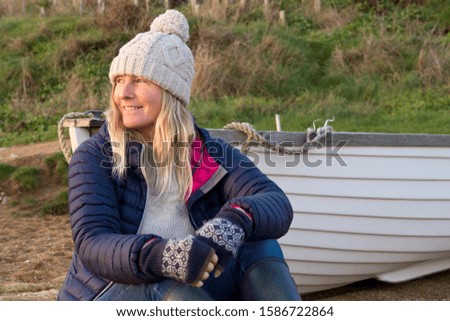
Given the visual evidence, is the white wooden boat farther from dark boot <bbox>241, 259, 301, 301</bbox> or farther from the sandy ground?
dark boot <bbox>241, 259, 301, 301</bbox>

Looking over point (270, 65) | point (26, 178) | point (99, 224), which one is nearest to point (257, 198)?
point (99, 224)

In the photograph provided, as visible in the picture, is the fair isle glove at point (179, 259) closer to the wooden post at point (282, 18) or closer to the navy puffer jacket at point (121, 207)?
the navy puffer jacket at point (121, 207)

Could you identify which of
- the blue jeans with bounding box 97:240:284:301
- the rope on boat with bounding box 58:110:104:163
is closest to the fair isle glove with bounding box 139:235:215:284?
the blue jeans with bounding box 97:240:284:301

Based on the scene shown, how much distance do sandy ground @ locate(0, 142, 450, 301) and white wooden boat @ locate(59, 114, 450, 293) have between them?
0.91 ft

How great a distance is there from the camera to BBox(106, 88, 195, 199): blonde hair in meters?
2.83

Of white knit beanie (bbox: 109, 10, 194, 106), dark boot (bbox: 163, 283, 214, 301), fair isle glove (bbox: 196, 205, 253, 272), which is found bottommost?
dark boot (bbox: 163, 283, 214, 301)

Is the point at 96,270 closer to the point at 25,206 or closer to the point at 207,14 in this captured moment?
the point at 25,206

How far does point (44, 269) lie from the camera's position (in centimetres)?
635

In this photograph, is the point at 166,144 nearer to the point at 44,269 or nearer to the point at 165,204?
the point at 165,204

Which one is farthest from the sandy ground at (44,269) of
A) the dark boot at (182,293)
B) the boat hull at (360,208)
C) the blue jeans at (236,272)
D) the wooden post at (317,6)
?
the wooden post at (317,6)

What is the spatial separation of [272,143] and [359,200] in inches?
26.3

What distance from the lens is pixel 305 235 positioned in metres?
5.28

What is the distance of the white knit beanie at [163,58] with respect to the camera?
2969mm
